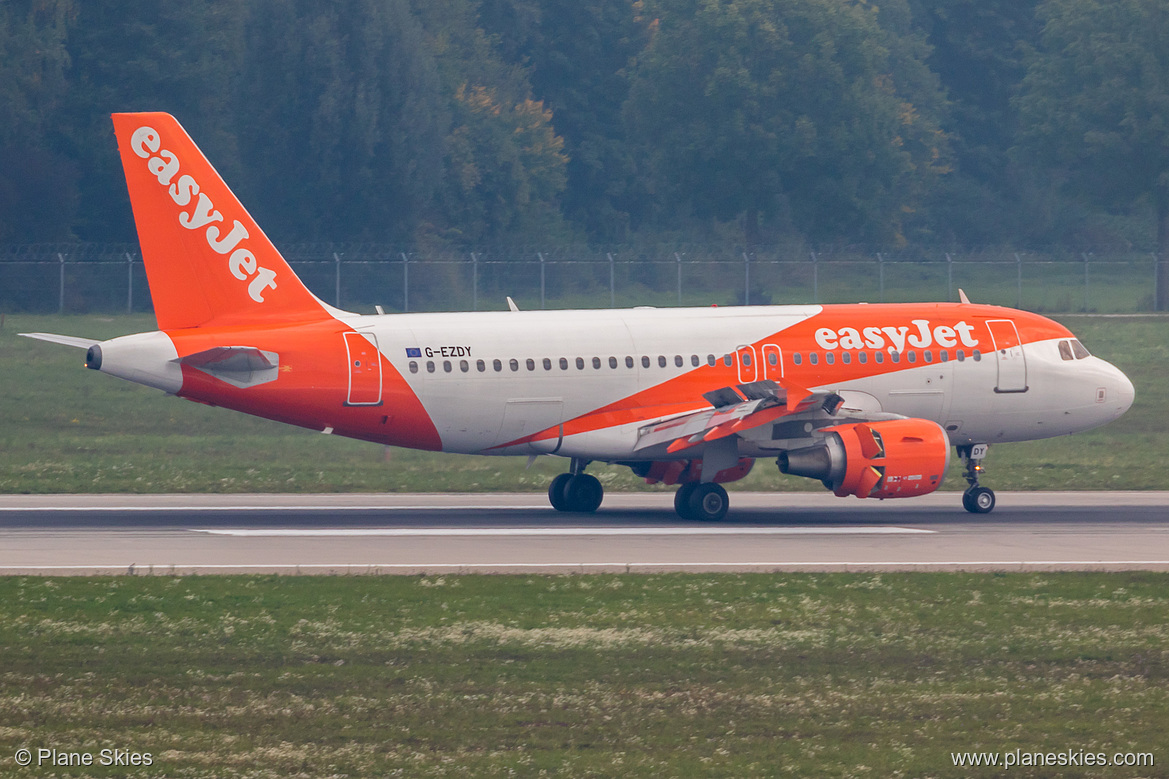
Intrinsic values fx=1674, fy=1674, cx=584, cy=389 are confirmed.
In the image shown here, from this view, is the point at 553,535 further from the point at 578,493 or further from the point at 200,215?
the point at 200,215

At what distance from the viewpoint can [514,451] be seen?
3117cm

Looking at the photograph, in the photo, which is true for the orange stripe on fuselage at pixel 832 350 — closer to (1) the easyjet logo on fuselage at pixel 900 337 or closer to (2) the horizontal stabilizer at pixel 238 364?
(1) the easyjet logo on fuselage at pixel 900 337

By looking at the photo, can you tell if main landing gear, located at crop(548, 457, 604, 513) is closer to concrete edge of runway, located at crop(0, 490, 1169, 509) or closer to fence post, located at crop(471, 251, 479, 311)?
concrete edge of runway, located at crop(0, 490, 1169, 509)

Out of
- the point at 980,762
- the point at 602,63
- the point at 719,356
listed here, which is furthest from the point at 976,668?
the point at 602,63

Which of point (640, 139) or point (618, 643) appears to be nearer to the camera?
point (618, 643)

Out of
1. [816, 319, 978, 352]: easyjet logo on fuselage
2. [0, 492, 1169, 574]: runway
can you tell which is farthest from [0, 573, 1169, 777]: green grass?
[816, 319, 978, 352]: easyjet logo on fuselage

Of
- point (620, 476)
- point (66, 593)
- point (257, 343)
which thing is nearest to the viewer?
point (66, 593)

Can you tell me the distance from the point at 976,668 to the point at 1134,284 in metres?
73.7

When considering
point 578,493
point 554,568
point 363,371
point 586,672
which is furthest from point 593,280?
point 586,672

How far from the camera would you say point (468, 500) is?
35375mm

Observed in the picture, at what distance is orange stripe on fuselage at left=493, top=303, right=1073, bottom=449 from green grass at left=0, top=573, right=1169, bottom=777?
875cm

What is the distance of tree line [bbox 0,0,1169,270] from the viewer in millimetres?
78000

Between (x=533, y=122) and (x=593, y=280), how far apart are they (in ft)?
92.9

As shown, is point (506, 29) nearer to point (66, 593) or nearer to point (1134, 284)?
point (1134, 284)
